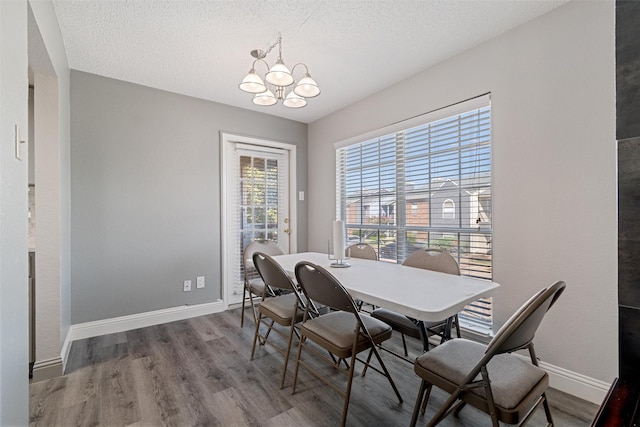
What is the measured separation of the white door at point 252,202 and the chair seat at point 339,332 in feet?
6.87

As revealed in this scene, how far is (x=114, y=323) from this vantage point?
9.20ft

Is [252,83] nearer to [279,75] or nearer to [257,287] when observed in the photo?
[279,75]

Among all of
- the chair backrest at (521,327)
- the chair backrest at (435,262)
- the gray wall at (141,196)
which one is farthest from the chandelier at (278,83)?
the chair backrest at (521,327)

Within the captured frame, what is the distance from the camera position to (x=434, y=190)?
2660mm

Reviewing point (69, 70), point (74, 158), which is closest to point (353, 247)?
point (74, 158)

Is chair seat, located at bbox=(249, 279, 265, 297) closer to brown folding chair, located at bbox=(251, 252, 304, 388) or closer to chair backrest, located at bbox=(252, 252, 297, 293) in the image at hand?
brown folding chair, located at bbox=(251, 252, 304, 388)

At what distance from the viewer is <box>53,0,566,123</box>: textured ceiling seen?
74.3 inches

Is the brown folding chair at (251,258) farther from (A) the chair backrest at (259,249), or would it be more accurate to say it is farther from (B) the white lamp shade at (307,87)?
(B) the white lamp shade at (307,87)

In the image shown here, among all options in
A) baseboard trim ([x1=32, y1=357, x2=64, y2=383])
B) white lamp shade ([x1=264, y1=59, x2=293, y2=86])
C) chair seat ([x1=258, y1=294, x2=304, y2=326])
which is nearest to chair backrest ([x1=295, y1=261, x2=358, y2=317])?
chair seat ([x1=258, y1=294, x2=304, y2=326])

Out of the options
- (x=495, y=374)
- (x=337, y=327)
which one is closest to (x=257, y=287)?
(x=337, y=327)

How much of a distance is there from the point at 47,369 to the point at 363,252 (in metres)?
2.53

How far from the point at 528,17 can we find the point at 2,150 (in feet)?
9.58

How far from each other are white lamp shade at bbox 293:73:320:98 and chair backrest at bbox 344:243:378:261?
1.42 meters

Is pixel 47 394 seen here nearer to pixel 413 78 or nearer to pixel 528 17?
pixel 413 78
